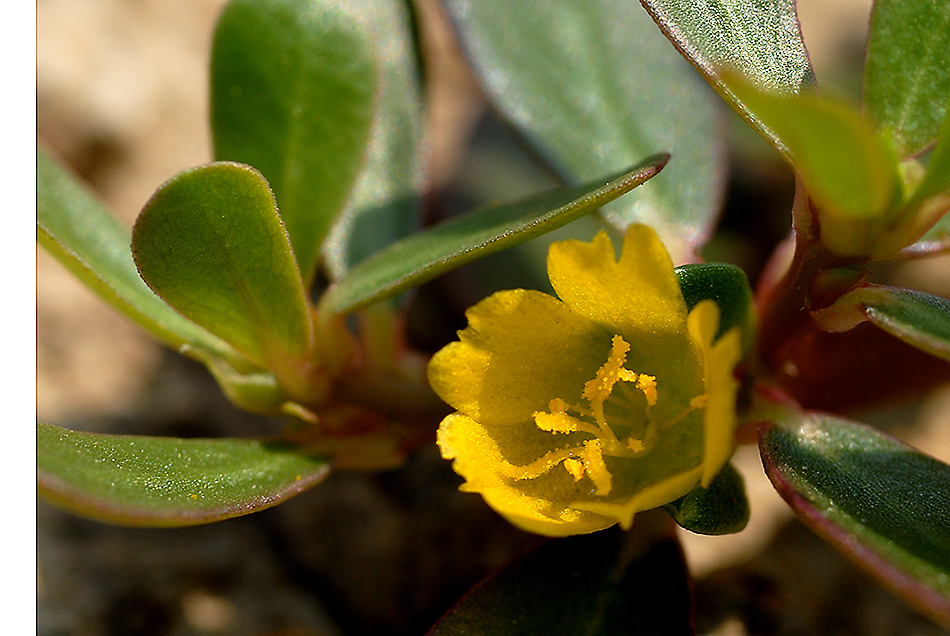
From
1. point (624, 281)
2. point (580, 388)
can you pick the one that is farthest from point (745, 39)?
point (580, 388)

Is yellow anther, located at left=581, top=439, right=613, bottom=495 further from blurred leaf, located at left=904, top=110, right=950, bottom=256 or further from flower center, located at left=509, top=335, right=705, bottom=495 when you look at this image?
blurred leaf, located at left=904, top=110, right=950, bottom=256

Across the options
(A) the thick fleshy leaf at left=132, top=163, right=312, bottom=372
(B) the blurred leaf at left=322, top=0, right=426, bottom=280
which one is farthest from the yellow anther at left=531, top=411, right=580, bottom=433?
(B) the blurred leaf at left=322, top=0, right=426, bottom=280

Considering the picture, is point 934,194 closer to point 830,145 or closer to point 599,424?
point 830,145

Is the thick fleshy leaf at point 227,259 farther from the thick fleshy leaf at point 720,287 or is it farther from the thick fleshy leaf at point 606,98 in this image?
the thick fleshy leaf at point 606,98

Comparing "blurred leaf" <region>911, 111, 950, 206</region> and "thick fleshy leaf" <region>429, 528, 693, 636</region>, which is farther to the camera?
"thick fleshy leaf" <region>429, 528, 693, 636</region>

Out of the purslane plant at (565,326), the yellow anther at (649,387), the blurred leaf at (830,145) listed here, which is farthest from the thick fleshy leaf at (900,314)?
the yellow anther at (649,387)

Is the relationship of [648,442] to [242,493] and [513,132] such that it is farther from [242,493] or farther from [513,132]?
[513,132]
